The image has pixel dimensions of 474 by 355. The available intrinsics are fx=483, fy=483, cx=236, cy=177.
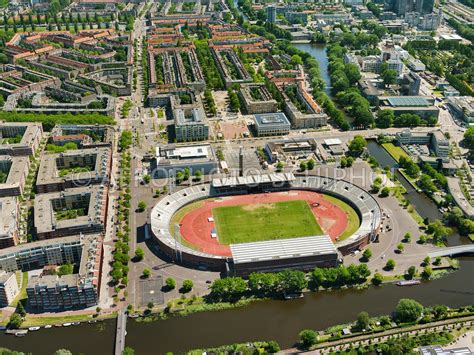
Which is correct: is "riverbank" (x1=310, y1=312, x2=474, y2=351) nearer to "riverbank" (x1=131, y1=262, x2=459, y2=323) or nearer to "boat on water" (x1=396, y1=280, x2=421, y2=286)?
"boat on water" (x1=396, y1=280, x2=421, y2=286)

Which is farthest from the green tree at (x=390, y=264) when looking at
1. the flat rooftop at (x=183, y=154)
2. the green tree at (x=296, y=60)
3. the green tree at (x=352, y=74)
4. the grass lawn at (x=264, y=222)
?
the green tree at (x=296, y=60)

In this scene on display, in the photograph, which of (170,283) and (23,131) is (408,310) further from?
(23,131)

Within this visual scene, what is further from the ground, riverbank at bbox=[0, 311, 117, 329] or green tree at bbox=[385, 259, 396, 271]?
green tree at bbox=[385, 259, 396, 271]

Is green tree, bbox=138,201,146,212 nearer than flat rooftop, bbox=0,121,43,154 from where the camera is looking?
Yes

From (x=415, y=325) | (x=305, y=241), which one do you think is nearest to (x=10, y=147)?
(x=305, y=241)

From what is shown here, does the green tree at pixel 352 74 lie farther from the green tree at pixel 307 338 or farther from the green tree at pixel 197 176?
the green tree at pixel 307 338

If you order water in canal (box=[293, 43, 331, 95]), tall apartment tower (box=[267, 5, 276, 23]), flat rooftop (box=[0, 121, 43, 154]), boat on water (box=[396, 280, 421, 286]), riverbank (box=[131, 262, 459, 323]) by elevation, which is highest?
tall apartment tower (box=[267, 5, 276, 23])

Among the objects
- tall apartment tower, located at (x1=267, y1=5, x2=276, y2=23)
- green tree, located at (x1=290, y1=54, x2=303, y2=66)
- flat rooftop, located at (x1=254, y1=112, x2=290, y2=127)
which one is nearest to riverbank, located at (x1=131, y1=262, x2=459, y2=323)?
flat rooftop, located at (x1=254, y1=112, x2=290, y2=127)

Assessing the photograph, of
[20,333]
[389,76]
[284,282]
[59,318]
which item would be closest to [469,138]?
[389,76]
